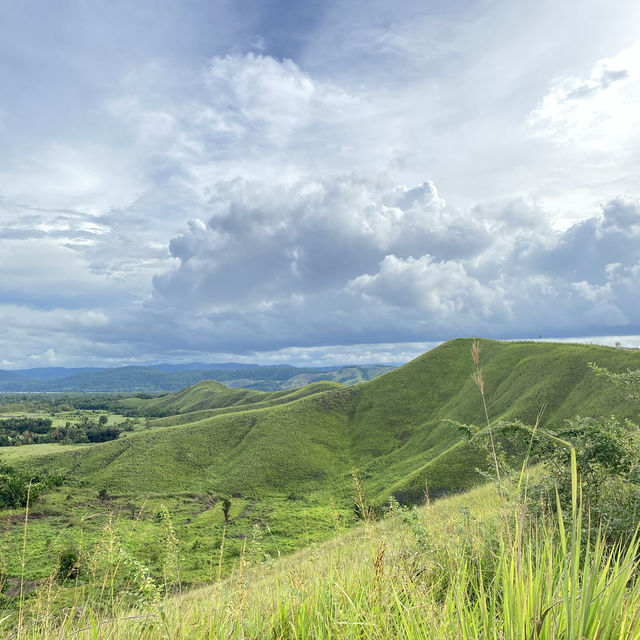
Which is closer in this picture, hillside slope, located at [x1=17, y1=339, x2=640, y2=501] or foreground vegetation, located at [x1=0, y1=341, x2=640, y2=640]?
foreground vegetation, located at [x1=0, y1=341, x2=640, y2=640]

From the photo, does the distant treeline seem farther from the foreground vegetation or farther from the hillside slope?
the hillside slope

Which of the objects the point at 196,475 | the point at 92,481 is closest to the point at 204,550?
the point at 196,475

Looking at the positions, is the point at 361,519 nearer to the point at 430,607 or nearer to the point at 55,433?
the point at 430,607

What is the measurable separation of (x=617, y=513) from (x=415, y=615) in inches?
202

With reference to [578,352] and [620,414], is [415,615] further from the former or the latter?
[578,352]

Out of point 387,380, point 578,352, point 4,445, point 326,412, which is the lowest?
point 4,445

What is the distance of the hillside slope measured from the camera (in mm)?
61281

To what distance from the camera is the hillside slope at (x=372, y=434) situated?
61.3 m

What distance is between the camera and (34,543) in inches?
1849

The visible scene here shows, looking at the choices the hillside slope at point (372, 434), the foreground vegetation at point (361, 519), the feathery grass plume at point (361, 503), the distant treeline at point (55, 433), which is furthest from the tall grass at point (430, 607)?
the distant treeline at point (55, 433)

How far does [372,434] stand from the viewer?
85.0 m

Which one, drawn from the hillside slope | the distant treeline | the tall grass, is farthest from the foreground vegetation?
the distant treeline

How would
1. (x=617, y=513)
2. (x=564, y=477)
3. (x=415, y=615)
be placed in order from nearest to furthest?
(x=415, y=615)
(x=617, y=513)
(x=564, y=477)

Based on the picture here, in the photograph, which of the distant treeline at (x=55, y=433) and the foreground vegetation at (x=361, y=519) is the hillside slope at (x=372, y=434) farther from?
the distant treeline at (x=55, y=433)
